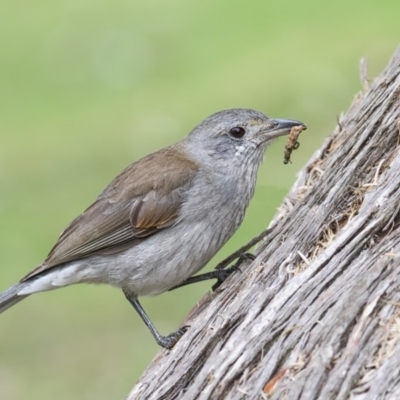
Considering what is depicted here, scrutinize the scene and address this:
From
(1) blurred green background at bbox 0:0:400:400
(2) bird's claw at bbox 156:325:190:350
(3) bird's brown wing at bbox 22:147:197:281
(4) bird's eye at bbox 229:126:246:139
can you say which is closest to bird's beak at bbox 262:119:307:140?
(4) bird's eye at bbox 229:126:246:139

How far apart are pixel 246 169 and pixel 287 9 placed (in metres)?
11.5

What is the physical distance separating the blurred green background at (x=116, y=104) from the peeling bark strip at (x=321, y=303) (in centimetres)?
468

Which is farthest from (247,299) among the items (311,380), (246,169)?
(246,169)

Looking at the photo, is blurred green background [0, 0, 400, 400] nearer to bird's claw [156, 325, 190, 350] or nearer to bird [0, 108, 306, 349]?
bird [0, 108, 306, 349]

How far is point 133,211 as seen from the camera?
6.64 meters

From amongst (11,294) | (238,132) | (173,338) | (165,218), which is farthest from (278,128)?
(11,294)

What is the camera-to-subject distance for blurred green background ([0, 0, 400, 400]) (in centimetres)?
1093

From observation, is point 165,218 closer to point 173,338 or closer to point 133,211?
point 133,211

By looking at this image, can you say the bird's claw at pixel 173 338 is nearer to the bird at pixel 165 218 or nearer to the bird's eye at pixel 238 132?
the bird at pixel 165 218

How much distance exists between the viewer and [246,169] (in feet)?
21.8

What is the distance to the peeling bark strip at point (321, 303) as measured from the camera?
14.6ft

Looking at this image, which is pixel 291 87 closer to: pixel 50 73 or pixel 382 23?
pixel 382 23

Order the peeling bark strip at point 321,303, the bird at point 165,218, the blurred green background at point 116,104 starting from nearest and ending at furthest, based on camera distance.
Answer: the peeling bark strip at point 321,303, the bird at point 165,218, the blurred green background at point 116,104

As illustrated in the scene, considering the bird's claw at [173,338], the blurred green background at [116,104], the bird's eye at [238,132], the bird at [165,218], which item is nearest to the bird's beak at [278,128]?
the bird at [165,218]
